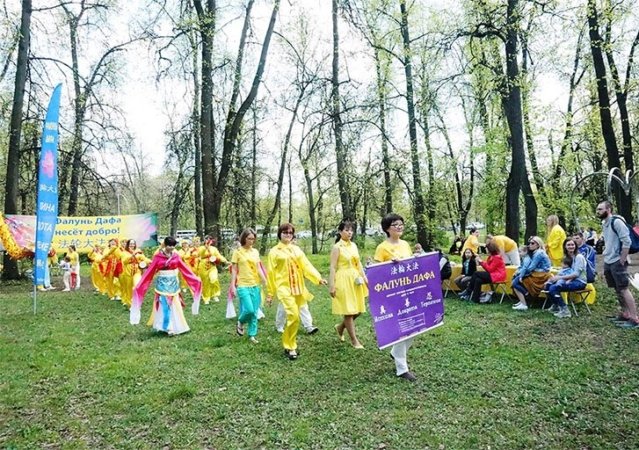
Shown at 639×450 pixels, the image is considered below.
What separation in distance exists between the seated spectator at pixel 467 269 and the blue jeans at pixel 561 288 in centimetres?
226

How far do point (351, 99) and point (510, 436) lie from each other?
45.9ft

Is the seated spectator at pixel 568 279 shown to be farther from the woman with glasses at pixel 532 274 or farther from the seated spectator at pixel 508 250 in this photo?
the seated spectator at pixel 508 250

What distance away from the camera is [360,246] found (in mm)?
22547

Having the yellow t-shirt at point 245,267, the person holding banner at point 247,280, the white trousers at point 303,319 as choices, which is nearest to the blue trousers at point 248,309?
the person holding banner at point 247,280

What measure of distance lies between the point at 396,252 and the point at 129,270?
8.16 m

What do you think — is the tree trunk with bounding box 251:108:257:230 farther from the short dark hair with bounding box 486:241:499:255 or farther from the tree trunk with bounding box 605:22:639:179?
the tree trunk with bounding box 605:22:639:179

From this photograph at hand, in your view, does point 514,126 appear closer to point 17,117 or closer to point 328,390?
point 328,390

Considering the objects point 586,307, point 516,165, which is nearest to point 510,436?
point 586,307

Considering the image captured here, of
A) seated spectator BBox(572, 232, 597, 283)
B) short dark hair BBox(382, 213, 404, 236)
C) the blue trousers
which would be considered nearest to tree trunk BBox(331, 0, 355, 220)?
seated spectator BBox(572, 232, 597, 283)

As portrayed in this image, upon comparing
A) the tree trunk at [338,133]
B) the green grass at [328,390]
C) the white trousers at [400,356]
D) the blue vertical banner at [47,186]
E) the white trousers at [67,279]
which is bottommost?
the green grass at [328,390]

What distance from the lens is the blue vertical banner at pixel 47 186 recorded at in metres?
10.1

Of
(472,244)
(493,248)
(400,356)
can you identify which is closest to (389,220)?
(400,356)

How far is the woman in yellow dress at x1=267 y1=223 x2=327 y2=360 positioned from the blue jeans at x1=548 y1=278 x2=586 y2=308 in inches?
170

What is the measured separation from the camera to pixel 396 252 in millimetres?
5719
